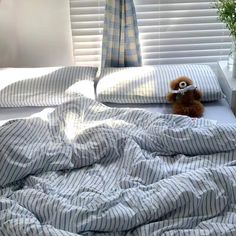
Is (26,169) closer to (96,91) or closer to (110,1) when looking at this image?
(96,91)

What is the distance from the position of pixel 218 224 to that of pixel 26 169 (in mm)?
690

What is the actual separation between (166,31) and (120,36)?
0.32m

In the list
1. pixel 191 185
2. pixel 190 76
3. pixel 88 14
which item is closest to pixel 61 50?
pixel 88 14

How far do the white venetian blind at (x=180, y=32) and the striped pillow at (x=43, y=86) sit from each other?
1.80 ft

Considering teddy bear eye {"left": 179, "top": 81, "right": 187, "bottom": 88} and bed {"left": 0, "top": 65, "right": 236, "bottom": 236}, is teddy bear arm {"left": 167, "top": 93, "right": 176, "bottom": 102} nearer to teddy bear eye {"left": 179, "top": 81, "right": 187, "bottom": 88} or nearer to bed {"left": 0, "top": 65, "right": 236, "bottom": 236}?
teddy bear eye {"left": 179, "top": 81, "right": 187, "bottom": 88}

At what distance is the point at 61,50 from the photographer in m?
2.70

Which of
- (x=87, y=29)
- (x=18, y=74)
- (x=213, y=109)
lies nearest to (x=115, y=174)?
(x=213, y=109)

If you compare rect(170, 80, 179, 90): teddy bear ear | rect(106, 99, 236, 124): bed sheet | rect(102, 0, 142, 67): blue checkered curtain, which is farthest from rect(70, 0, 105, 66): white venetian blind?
rect(170, 80, 179, 90): teddy bear ear

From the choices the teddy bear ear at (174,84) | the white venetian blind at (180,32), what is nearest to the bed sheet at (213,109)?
the teddy bear ear at (174,84)

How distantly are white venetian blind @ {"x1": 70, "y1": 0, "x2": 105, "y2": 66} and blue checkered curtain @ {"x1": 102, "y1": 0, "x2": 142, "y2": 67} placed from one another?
11cm

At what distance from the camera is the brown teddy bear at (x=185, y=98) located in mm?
2113

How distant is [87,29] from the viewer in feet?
8.78

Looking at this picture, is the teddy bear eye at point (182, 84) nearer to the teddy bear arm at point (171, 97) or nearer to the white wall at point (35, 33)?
the teddy bear arm at point (171, 97)

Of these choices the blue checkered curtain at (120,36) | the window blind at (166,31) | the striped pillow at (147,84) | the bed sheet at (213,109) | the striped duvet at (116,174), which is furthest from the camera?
the window blind at (166,31)
